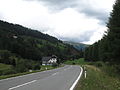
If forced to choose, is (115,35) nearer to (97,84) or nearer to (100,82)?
(100,82)

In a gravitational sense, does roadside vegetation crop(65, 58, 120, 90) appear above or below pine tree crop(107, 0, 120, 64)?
below

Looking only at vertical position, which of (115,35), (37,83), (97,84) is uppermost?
(115,35)

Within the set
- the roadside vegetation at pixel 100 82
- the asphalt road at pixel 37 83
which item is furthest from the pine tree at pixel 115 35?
the asphalt road at pixel 37 83

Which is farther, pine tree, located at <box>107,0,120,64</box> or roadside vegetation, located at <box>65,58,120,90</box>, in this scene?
pine tree, located at <box>107,0,120,64</box>

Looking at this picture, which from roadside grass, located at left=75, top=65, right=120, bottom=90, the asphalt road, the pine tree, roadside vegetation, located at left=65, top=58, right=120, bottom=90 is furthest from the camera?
the pine tree

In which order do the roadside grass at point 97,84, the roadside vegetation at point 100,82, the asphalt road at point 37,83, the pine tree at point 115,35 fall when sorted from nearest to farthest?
1. the asphalt road at point 37,83
2. the roadside grass at point 97,84
3. the roadside vegetation at point 100,82
4. the pine tree at point 115,35

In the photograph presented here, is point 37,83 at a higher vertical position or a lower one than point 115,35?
lower

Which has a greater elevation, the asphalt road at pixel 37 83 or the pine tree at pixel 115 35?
the pine tree at pixel 115 35

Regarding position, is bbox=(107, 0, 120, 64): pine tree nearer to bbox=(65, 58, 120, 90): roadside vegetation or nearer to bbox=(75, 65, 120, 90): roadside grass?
bbox=(65, 58, 120, 90): roadside vegetation

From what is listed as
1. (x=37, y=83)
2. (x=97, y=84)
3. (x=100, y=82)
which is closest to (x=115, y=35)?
(x=100, y=82)

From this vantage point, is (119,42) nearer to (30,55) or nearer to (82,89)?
(82,89)

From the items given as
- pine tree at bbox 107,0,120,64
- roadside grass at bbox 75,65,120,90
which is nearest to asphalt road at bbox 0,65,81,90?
roadside grass at bbox 75,65,120,90

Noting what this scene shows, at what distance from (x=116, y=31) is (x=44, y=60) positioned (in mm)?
125220

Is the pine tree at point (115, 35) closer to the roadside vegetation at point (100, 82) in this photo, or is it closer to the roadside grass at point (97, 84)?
the roadside vegetation at point (100, 82)
